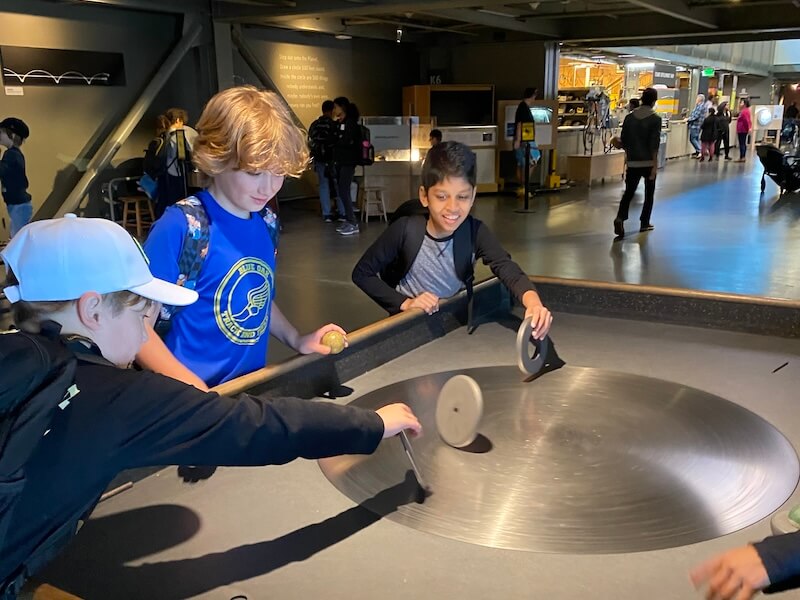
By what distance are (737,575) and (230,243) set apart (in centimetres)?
120

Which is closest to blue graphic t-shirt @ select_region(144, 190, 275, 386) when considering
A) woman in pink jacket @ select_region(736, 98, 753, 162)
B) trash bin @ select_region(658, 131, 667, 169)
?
trash bin @ select_region(658, 131, 667, 169)

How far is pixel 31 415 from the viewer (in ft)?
2.68

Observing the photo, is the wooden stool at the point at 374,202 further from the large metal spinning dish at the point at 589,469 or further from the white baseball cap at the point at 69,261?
the white baseball cap at the point at 69,261

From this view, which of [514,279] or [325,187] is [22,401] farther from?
[325,187]

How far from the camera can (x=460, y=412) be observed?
1606 millimetres

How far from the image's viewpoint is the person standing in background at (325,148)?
862cm

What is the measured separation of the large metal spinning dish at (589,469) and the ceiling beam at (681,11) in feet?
23.3

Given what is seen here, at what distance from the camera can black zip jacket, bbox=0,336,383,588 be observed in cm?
87

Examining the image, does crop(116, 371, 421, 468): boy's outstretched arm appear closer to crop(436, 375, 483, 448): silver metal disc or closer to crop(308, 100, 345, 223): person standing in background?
crop(436, 375, 483, 448): silver metal disc

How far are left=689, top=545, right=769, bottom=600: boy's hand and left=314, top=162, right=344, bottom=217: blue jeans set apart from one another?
8001mm

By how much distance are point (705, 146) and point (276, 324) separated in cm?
1735

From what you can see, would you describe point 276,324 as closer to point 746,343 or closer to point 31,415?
point 31,415

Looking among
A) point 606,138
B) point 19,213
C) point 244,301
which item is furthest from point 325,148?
point 606,138

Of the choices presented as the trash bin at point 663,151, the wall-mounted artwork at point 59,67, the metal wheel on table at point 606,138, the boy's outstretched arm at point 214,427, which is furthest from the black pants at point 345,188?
the trash bin at point 663,151
